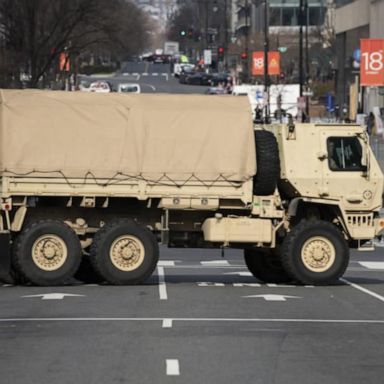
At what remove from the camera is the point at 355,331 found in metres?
14.6

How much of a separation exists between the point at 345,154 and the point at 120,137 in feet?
12.5

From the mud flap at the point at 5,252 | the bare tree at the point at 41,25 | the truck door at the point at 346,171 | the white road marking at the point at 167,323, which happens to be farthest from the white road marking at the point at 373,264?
the bare tree at the point at 41,25

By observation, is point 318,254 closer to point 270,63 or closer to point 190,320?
point 190,320

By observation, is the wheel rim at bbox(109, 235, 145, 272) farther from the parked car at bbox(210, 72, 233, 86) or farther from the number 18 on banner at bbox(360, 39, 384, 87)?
the parked car at bbox(210, 72, 233, 86)

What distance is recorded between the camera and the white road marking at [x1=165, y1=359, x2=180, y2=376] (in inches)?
453

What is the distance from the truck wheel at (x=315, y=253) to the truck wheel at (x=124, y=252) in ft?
7.36

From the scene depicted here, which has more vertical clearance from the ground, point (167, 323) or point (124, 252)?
point (124, 252)

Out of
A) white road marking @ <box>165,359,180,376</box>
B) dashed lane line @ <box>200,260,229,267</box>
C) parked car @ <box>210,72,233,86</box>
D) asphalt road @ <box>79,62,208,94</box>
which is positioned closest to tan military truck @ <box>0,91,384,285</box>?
dashed lane line @ <box>200,260,229,267</box>

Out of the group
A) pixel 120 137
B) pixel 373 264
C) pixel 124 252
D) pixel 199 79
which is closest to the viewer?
Answer: pixel 124 252

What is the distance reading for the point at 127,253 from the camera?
2017cm

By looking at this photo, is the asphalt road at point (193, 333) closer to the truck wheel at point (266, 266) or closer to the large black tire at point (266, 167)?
the truck wheel at point (266, 266)

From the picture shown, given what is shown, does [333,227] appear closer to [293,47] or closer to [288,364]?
[288,364]

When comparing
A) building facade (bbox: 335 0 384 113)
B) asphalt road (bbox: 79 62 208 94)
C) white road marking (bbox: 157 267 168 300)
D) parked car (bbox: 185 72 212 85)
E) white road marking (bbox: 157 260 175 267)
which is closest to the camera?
white road marking (bbox: 157 267 168 300)

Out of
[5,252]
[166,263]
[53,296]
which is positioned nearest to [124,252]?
[5,252]
